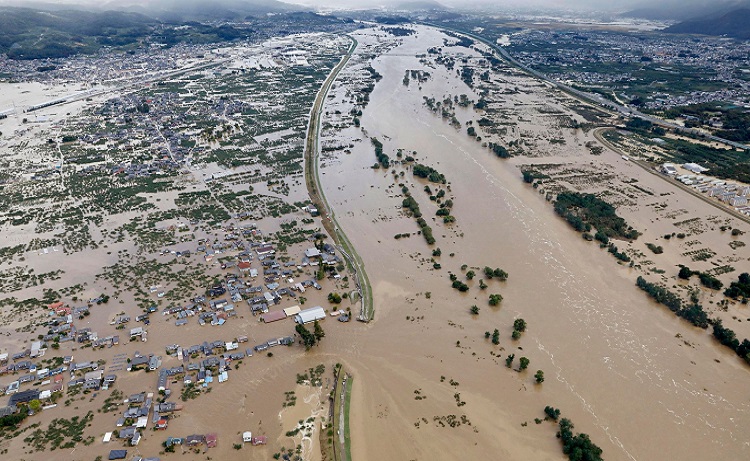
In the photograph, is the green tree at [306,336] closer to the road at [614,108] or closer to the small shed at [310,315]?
the small shed at [310,315]

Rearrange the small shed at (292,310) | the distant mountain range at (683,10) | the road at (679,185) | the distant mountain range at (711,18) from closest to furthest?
the small shed at (292,310)
the road at (679,185)
the distant mountain range at (711,18)
the distant mountain range at (683,10)

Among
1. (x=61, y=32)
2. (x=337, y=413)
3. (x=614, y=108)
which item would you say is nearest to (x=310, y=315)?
(x=337, y=413)

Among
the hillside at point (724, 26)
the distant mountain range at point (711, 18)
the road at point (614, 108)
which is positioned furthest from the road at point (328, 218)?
the hillside at point (724, 26)

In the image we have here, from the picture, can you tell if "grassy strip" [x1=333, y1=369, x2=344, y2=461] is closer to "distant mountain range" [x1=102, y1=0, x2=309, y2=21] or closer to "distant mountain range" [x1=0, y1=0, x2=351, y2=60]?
"distant mountain range" [x1=0, y1=0, x2=351, y2=60]

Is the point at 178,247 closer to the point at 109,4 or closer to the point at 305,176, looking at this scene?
the point at 305,176

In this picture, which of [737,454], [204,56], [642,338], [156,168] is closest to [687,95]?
[642,338]
